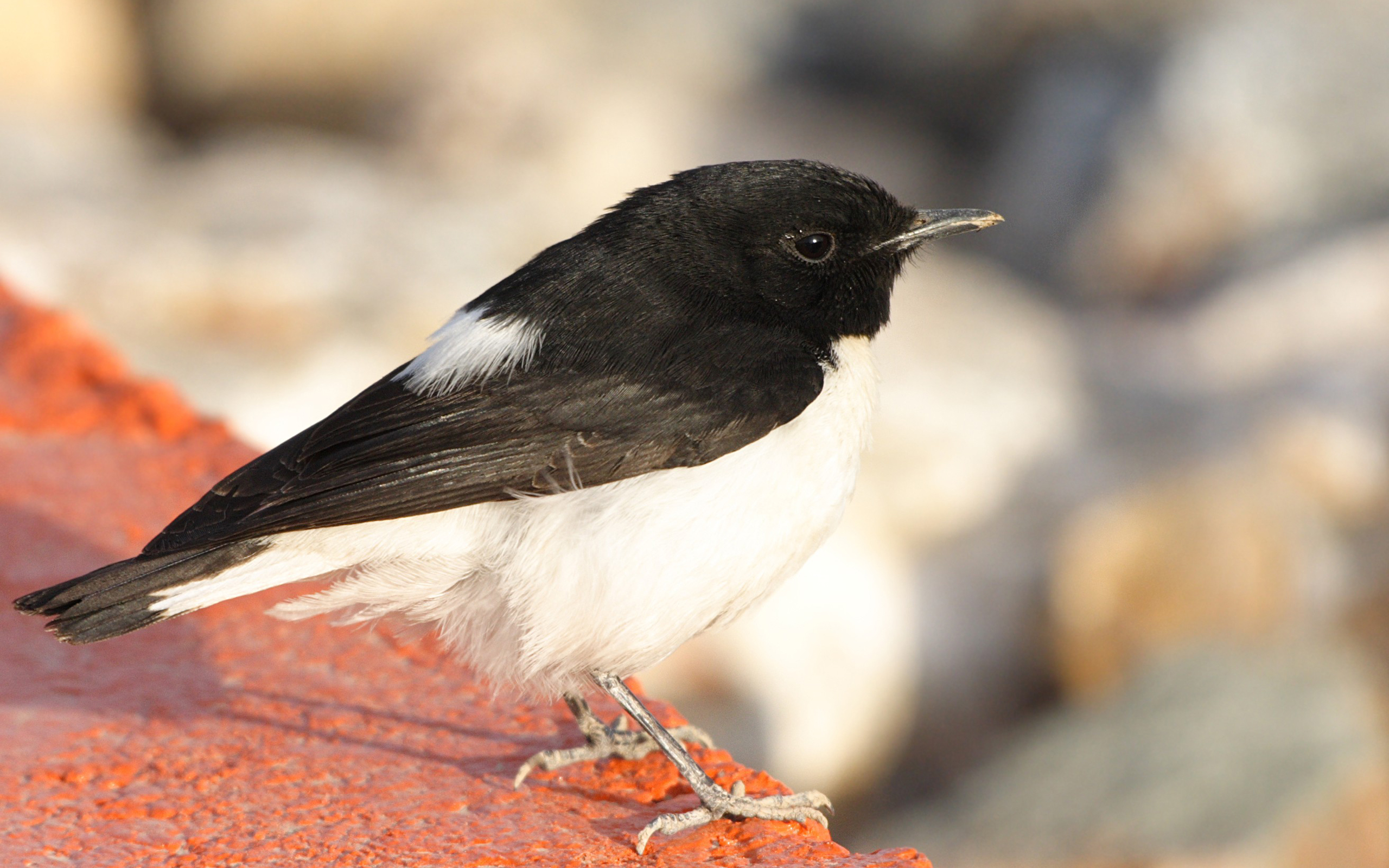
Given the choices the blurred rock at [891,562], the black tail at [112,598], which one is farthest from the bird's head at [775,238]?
the blurred rock at [891,562]

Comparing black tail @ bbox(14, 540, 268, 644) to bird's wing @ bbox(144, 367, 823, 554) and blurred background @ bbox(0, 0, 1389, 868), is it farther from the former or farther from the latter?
blurred background @ bbox(0, 0, 1389, 868)

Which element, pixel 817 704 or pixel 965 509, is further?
pixel 965 509

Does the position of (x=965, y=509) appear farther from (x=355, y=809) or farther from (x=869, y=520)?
(x=355, y=809)

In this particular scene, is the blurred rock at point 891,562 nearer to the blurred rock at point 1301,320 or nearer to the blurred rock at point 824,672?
the blurred rock at point 824,672

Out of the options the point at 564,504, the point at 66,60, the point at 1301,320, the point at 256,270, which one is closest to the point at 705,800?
the point at 564,504

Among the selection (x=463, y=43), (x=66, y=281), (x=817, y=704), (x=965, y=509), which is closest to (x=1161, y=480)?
(x=965, y=509)

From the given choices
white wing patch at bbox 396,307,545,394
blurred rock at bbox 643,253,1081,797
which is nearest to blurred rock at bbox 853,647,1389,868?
blurred rock at bbox 643,253,1081,797

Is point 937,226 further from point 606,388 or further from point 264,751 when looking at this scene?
point 264,751
